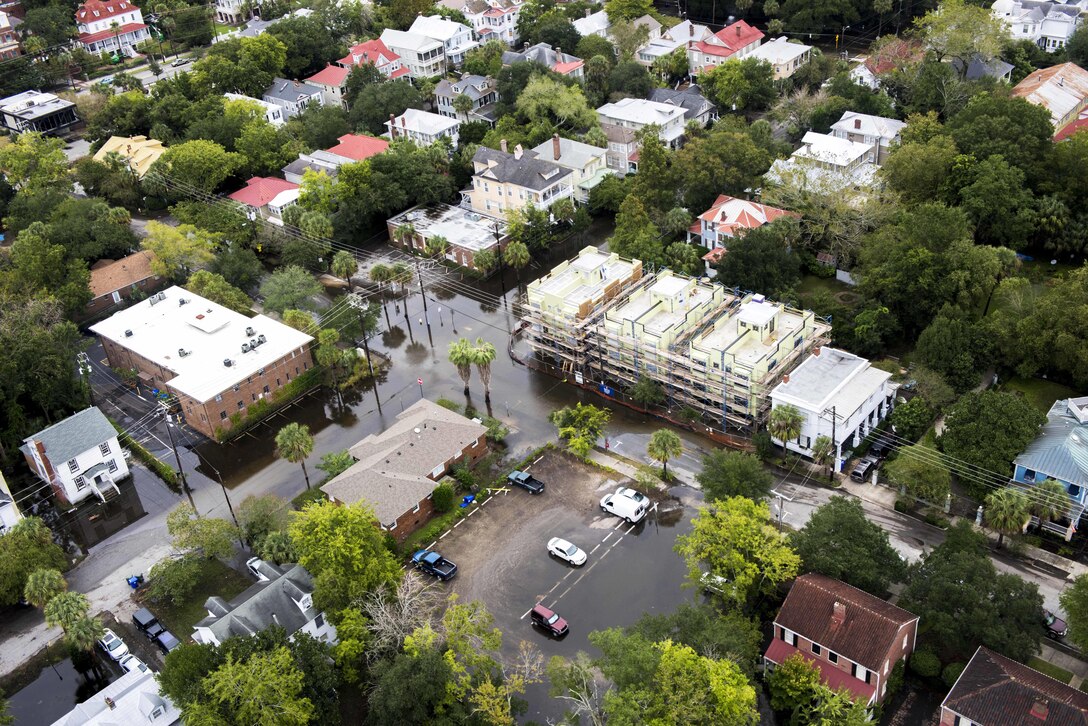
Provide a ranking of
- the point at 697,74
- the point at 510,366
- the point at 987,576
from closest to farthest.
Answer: the point at 987,576 < the point at 510,366 < the point at 697,74

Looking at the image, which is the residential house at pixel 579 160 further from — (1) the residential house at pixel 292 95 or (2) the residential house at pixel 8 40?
(2) the residential house at pixel 8 40

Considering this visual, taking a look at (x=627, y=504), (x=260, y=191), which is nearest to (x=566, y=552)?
(x=627, y=504)

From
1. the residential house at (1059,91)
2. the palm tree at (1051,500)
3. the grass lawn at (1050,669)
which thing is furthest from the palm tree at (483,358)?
the residential house at (1059,91)

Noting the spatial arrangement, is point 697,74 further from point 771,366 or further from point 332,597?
point 332,597

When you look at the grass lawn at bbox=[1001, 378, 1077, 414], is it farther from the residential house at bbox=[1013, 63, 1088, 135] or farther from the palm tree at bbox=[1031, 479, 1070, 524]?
the residential house at bbox=[1013, 63, 1088, 135]

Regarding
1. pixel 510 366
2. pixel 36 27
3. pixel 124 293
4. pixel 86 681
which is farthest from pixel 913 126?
pixel 36 27

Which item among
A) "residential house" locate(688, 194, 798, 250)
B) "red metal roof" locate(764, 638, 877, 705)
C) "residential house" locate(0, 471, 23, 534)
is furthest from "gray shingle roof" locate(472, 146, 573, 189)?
"red metal roof" locate(764, 638, 877, 705)
